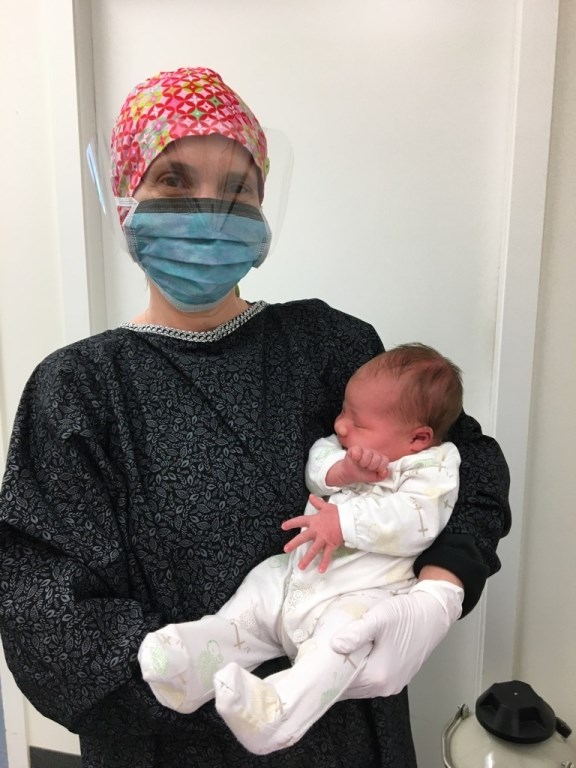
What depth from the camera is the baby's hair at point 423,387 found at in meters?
1.11

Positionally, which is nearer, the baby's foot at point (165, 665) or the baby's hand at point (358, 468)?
the baby's foot at point (165, 665)

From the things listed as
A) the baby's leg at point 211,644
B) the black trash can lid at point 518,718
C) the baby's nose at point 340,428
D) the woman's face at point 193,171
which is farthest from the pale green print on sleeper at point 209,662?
the woman's face at point 193,171

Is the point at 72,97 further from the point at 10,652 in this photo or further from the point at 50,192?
→ the point at 10,652

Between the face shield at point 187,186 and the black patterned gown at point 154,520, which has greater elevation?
the face shield at point 187,186

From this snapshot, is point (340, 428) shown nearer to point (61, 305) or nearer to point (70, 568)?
point (70, 568)

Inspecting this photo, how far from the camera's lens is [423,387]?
43.8 inches

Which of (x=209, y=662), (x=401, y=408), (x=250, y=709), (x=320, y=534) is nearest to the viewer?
(x=250, y=709)

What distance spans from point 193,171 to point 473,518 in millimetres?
819

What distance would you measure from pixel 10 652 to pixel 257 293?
3.68ft

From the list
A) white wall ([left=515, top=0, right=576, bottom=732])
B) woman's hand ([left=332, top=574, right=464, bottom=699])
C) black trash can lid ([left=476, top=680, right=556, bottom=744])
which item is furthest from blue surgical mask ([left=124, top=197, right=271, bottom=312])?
black trash can lid ([left=476, top=680, right=556, bottom=744])

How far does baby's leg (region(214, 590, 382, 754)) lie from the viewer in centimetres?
77

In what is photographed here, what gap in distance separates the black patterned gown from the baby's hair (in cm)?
9

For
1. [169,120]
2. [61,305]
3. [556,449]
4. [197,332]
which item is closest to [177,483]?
[197,332]

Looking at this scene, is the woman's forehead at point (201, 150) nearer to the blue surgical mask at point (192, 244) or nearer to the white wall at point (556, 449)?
the blue surgical mask at point (192, 244)
